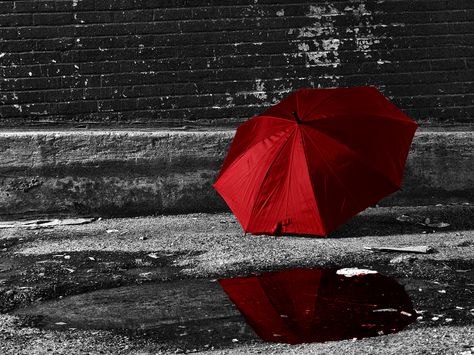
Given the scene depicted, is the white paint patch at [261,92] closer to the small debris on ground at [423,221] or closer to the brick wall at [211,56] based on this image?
the brick wall at [211,56]

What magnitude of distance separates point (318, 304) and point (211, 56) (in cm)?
375

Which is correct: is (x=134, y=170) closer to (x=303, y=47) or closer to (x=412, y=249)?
(x=303, y=47)

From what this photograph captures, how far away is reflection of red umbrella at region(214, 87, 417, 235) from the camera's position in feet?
19.6

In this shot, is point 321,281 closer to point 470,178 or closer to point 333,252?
point 333,252

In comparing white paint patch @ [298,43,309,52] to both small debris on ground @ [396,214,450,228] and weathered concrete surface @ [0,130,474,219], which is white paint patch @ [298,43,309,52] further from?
small debris on ground @ [396,214,450,228]

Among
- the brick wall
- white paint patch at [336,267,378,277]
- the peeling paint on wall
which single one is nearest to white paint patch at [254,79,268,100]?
the brick wall

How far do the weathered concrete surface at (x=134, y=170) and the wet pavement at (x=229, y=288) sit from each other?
1.17ft

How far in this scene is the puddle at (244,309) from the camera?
13.7 ft

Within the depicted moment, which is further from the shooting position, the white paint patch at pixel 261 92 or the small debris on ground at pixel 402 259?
the white paint patch at pixel 261 92

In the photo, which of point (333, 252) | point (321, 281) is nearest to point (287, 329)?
point (321, 281)

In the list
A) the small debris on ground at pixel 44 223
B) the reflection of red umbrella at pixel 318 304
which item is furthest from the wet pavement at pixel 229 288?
the small debris on ground at pixel 44 223

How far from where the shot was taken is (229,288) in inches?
199

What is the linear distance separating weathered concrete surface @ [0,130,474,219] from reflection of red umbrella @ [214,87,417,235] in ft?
3.61

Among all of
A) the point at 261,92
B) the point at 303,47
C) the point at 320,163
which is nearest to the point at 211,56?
the point at 261,92
